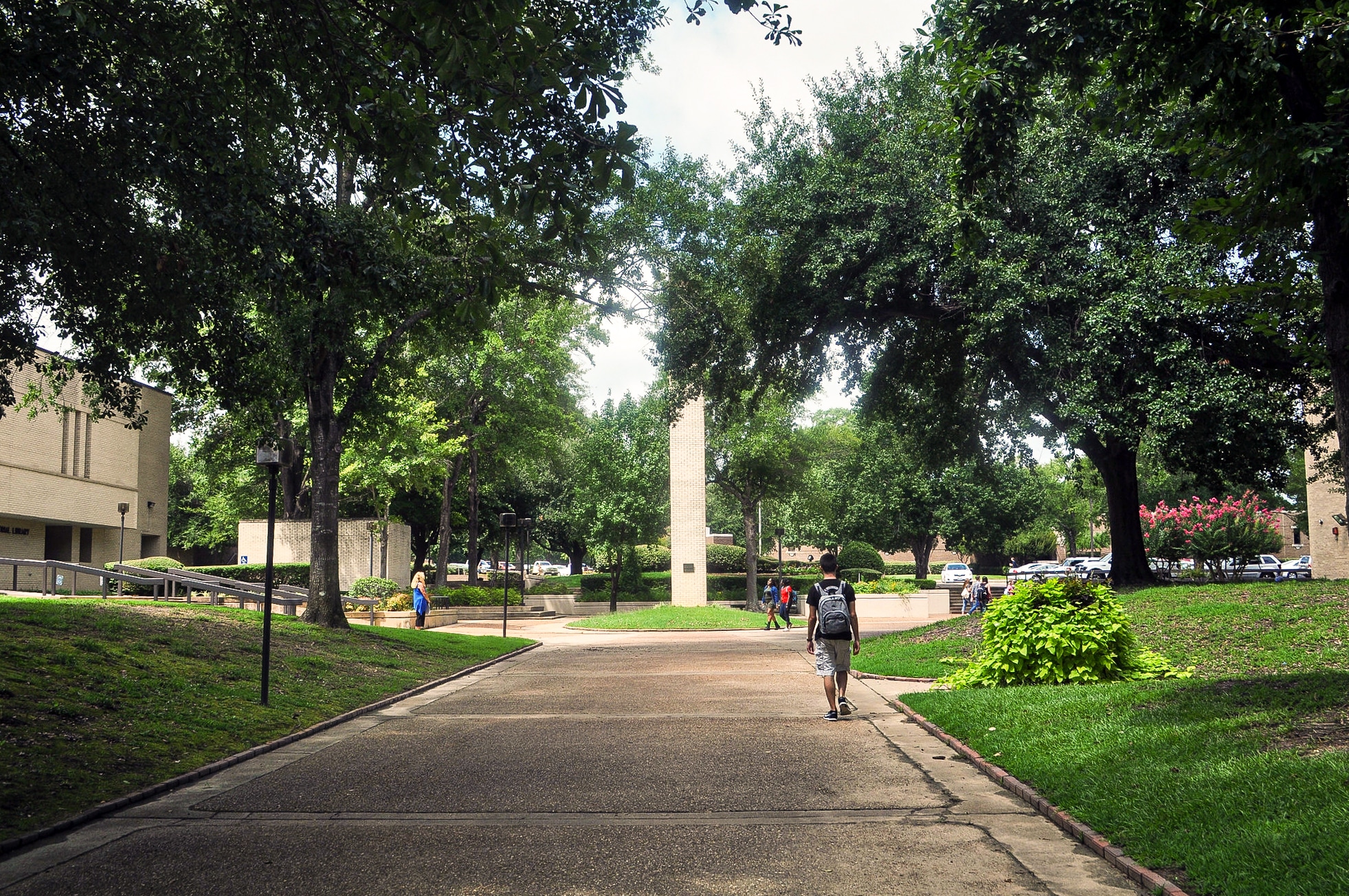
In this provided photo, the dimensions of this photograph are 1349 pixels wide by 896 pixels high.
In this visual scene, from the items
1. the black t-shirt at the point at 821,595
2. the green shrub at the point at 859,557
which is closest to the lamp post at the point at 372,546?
the green shrub at the point at 859,557

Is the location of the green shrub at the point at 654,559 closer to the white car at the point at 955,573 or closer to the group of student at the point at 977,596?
the white car at the point at 955,573

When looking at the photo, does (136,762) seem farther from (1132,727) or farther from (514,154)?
(1132,727)

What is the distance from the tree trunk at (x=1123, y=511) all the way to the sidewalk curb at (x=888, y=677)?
31.2 ft

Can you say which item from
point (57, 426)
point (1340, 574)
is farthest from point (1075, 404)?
point (57, 426)

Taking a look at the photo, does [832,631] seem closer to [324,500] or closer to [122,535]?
[324,500]

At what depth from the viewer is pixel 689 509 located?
4088 centimetres

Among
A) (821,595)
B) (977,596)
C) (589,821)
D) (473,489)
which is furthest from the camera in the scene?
(473,489)

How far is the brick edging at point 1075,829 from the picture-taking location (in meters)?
5.43

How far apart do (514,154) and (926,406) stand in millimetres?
22505

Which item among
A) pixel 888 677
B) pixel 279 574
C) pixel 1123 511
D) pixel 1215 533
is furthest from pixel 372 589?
pixel 1215 533

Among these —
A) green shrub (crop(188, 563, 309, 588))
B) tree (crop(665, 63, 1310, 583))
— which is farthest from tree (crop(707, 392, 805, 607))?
tree (crop(665, 63, 1310, 583))

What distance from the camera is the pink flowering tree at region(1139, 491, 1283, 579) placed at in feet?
117

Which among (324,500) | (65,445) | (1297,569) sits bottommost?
(1297,569)

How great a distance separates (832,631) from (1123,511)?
15.6 meters
